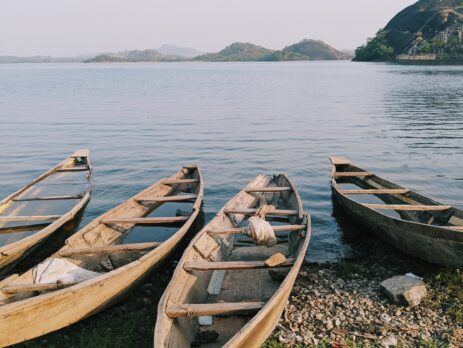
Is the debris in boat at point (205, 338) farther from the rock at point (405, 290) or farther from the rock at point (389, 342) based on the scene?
the rock at point (405, 290)

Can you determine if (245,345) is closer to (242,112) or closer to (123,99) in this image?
(242,112)

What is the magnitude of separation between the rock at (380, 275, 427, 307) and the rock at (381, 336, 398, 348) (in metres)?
1.18

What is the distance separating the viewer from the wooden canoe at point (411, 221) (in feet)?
27.6

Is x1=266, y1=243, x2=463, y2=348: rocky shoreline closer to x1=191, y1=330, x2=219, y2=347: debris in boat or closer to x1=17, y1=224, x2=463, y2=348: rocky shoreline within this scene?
x1=17, y1=224, x2=463, y2=348: rocky shoreline

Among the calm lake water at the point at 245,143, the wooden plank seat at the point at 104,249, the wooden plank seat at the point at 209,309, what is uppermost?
the wooden plank seat at the point at 209,309

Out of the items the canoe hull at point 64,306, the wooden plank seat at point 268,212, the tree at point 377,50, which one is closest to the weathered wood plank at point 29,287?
the canoe hull at point 64,306

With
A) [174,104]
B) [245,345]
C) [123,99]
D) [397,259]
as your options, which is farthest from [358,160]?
[123,99]

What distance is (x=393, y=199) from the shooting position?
13008mm

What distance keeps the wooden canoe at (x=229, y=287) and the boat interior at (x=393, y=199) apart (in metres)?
2.89

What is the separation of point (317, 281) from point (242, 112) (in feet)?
93.2

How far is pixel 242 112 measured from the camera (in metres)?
36.5

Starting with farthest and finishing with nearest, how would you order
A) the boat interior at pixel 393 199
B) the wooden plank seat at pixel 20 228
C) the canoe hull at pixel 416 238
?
the wooden plank seat at pixel 20 228, the boat interior at pixel 393 199, the canoe hull at pixel 416 238

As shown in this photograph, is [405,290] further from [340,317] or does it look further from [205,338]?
[205,338]

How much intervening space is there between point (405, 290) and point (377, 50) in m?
184
